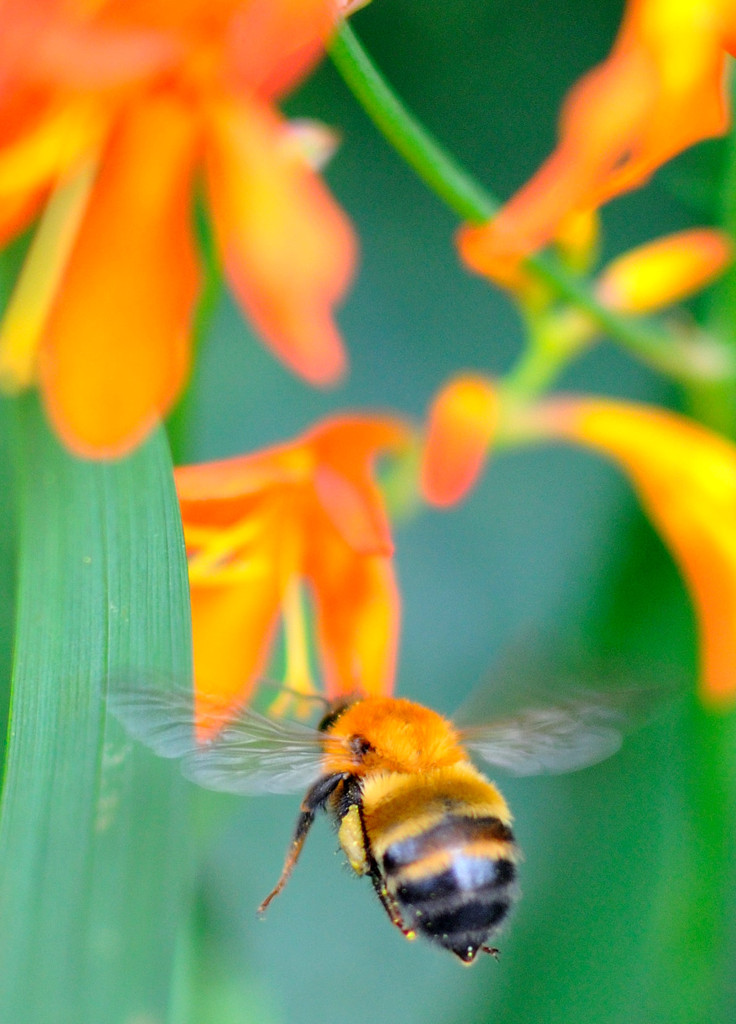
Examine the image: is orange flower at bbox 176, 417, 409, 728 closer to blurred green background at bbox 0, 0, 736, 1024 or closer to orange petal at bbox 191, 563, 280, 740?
orange petal at bbox 191, 563, 280, 740

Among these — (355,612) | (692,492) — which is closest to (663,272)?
(692,492)

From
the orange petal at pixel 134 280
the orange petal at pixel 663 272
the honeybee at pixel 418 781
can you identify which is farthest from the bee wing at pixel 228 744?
the orange petal at pixel 663 272

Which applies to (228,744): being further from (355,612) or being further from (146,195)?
(146,195)

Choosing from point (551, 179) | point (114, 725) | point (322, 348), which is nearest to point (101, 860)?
point (114, 725)

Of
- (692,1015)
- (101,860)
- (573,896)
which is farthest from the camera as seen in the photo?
(573,896)

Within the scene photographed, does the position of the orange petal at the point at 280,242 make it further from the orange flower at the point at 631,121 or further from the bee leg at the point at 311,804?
the bee leg at the point at 311,804

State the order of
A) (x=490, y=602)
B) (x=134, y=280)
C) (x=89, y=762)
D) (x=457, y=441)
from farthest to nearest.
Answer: (x=490, y=602) < (x=457, y=441) < (x=134, y=280) < (x=89, y=762)

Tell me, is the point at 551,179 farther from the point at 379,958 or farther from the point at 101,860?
the point at 379,958

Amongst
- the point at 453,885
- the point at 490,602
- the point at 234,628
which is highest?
the point at 490,602
